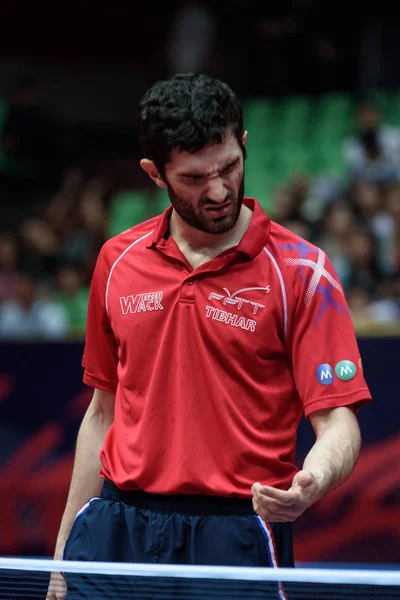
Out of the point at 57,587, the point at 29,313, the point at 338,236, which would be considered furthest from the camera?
the point at 29,313

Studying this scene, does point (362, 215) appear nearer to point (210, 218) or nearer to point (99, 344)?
point (99, 344)

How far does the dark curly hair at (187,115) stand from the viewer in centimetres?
248

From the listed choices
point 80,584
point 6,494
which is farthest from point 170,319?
point 6,494

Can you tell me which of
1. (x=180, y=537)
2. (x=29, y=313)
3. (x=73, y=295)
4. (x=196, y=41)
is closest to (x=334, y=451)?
(x=180, y=537)

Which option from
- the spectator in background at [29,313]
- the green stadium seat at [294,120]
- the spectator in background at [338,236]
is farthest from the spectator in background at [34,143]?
the spectator in background at [338,236]

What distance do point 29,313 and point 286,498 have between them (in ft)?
19.0

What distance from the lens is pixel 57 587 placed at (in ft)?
8.48

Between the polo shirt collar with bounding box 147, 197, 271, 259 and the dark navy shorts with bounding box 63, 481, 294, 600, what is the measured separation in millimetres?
630

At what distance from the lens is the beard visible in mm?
2539

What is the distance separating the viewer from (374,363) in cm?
596

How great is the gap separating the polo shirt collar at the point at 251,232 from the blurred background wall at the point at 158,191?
3.35m

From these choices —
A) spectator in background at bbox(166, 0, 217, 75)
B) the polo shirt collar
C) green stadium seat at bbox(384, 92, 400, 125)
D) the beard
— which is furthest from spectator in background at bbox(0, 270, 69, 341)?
the beard

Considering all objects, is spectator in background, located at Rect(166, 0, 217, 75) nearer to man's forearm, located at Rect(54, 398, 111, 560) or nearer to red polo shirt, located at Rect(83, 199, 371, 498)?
man's forearm, located at Rect(54, 398, 111, 560)

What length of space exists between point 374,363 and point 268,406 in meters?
3.50
